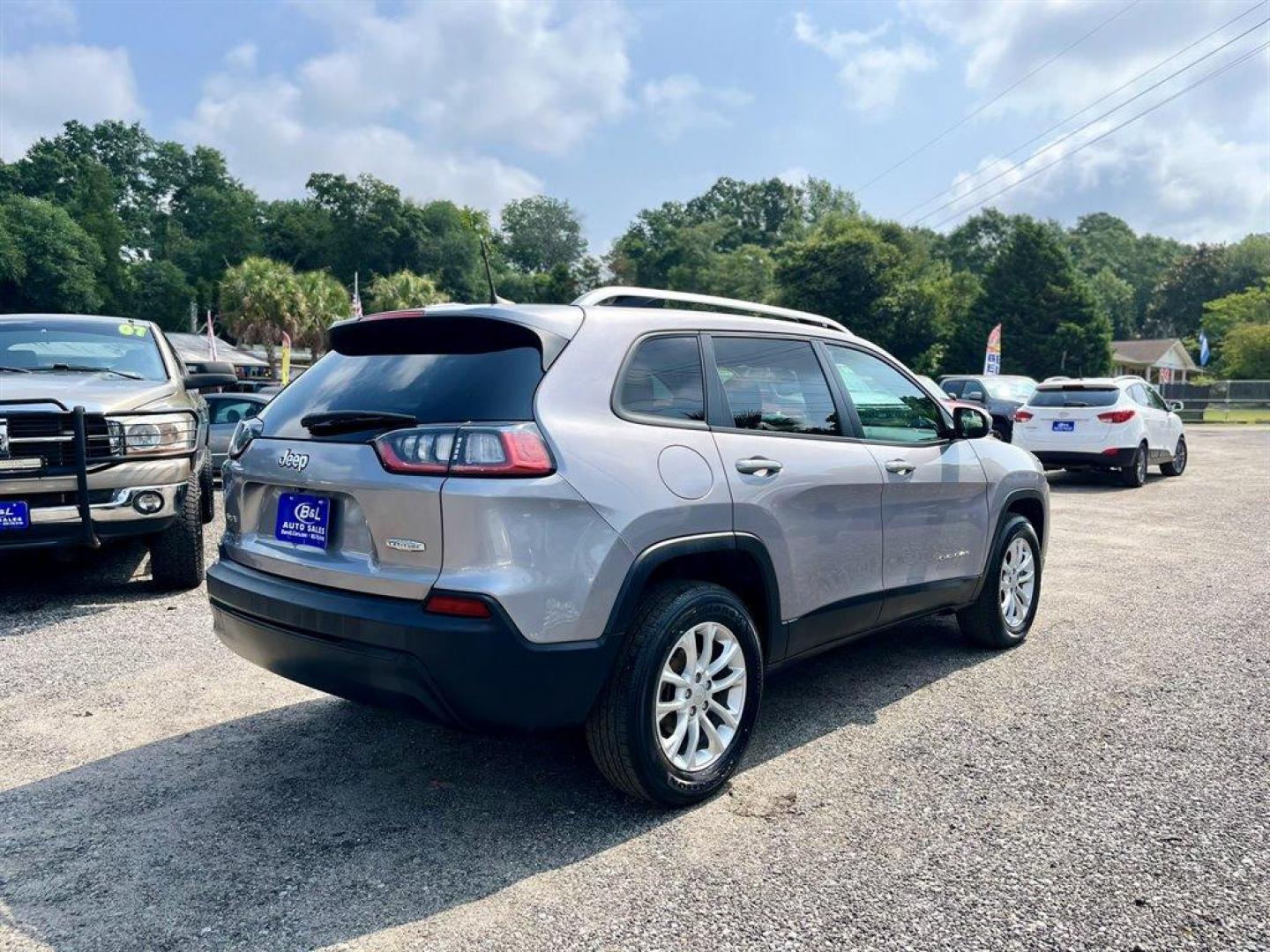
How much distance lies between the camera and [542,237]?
116 metres

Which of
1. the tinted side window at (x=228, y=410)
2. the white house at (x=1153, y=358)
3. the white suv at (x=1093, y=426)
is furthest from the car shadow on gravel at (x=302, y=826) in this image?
the white house at (x=1153, y=358)

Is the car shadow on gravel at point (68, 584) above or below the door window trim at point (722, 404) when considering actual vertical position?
below

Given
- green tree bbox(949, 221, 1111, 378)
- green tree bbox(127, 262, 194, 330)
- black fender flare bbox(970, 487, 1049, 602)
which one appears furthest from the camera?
green tree bbox(127, 262, 194, 330)

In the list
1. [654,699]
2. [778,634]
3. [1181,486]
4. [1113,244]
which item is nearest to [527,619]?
[654,699]

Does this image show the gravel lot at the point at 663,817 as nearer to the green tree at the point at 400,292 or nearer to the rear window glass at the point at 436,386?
the rear window glass at the point at 436,386

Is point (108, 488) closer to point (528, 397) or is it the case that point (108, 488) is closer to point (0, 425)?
point (0, 425)

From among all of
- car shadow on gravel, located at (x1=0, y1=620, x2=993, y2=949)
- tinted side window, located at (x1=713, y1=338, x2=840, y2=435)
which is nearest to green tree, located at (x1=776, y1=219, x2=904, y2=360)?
tinted side window, located at (x1=713, y1=338, x2=840, y2=435)

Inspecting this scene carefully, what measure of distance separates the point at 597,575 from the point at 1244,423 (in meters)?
39.2

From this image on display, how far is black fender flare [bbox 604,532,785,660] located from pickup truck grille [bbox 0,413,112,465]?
4243mm

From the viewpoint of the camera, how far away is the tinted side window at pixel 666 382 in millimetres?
3293

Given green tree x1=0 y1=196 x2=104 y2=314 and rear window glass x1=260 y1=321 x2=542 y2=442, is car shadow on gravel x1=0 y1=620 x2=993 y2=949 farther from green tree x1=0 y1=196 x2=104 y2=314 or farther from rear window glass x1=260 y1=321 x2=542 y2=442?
green tree x1=0 y1=196 x2=104 y2=314

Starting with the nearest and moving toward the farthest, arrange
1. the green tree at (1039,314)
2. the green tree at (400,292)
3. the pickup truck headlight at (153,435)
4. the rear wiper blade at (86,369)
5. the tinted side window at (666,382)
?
the tinted side window at (666,382) → the pickup truck headlight at (153,435) → the rear wiper blade at (86,369) → the green tree at (1039,314) → the green tree at (400,292)

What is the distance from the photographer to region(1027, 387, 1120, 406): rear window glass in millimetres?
13453

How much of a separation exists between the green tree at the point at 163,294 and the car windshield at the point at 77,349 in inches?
2252
